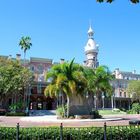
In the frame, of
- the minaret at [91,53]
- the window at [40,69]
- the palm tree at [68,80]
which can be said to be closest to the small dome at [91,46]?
the minaret at [91,53]

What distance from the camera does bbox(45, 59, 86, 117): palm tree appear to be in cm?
4288

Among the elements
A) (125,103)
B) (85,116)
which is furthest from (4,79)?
(125,103)

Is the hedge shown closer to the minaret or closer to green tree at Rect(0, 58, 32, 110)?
green tree at Rect(0, 58, 32, 110)

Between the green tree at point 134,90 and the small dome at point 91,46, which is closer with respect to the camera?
the green tree at point 134,90

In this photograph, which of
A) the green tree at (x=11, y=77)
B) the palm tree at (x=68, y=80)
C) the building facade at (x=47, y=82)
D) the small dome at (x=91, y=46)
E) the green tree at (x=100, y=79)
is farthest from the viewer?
the small dome at (x=91, y=46)

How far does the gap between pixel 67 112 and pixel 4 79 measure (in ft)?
68.7

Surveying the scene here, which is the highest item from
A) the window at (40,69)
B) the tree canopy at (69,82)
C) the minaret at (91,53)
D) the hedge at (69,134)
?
the minaret at (91,53)

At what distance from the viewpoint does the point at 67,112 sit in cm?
4506

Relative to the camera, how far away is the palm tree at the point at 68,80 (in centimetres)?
4288

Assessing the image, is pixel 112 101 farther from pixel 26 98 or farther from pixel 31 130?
pixel 31 130

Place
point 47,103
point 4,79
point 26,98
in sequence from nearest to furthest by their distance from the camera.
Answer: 1. point 4,79
2. point 26,98
3. point 47,103

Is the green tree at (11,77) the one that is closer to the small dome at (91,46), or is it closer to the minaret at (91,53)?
the minaret at (91,53)

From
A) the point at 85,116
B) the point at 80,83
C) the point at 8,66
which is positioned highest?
the point at 8,66

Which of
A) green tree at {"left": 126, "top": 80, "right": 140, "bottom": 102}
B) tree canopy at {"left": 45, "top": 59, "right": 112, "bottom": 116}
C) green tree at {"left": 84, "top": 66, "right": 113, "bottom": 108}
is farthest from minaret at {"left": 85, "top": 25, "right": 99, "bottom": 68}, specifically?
tree canopy at {"left": 45, "top": 59, "right": 112, "bottom": 116}
